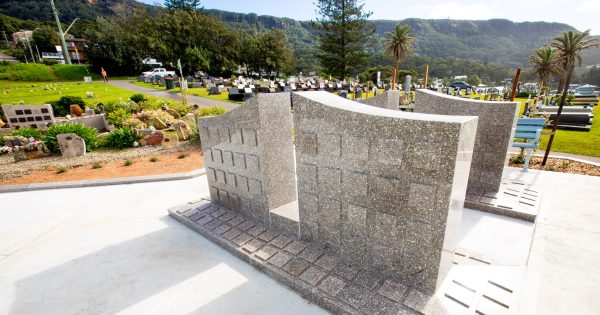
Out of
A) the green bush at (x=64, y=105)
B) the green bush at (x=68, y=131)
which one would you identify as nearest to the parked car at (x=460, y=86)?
the green bush at (x=68, y=131)

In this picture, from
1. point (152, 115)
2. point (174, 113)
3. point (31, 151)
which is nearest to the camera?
point (31, 151)

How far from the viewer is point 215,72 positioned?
46.1m

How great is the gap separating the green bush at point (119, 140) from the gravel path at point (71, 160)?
42 centimetres

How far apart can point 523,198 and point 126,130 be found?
1155 cm

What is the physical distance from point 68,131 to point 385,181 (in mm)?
10640

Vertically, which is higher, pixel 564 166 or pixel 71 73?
pixel 71 73

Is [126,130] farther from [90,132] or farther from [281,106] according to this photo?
[281,106]

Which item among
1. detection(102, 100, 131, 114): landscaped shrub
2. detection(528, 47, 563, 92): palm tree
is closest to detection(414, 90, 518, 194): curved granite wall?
detection(102, 100, 131, 114): landscaped shrub

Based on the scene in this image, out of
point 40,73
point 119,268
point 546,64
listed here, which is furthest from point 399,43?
point 40,73

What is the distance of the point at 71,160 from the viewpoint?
26.5 feet

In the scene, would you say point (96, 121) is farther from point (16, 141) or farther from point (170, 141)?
point (170, 141)

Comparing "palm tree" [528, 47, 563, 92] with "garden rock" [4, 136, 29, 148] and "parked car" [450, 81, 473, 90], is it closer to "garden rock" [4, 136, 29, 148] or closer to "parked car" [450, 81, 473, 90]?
"parked car" [450, 81, 473, 90]

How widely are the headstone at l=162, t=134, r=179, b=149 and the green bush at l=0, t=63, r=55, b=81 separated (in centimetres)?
4310

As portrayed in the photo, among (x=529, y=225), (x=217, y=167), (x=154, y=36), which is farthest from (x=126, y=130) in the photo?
(x=154, y=36)
